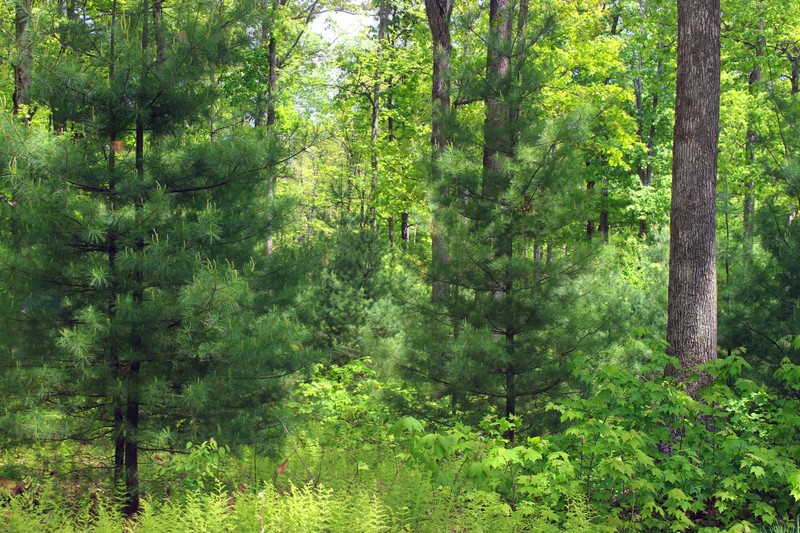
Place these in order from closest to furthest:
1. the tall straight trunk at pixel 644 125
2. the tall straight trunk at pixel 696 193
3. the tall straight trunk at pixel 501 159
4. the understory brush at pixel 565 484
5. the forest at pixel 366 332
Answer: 1. the understory brush at pixel 565 484
2. the forest at pixel 366 332
3. the tall straight trunk at pixel 696 193
4. the tall straight trunk at pixel 501 159
5. the tall straight trunk at pixel 644 125

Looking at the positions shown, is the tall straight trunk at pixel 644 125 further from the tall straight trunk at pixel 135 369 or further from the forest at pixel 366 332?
the tall straight trunk at pixel 135 369

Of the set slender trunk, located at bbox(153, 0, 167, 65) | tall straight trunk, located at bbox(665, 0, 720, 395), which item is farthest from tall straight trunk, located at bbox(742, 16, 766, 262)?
slender trunk, located at bbox(153, 0, 167, 65)

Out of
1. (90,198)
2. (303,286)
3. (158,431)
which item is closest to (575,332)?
(303,286)

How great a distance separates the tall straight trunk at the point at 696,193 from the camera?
7.09 metres

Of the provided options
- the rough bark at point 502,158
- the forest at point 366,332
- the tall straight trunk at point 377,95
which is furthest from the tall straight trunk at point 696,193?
the tall straight trunk at point 377,95

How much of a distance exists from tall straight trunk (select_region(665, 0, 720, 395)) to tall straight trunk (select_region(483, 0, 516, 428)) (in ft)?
5.79

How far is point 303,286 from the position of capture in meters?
7.73

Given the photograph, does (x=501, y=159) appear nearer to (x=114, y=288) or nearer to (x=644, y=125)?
(x=114, y=288)

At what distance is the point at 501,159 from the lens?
25.0 ft

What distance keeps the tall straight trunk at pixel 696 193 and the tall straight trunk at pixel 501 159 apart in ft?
5.79

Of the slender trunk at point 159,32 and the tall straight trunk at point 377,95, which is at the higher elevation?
the tall straight trunk at point 377,95

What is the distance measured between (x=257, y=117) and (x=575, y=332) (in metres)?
4.47

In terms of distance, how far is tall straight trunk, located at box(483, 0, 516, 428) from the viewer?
7.61 meters

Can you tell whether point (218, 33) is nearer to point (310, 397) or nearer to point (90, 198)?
point (90, 198)
